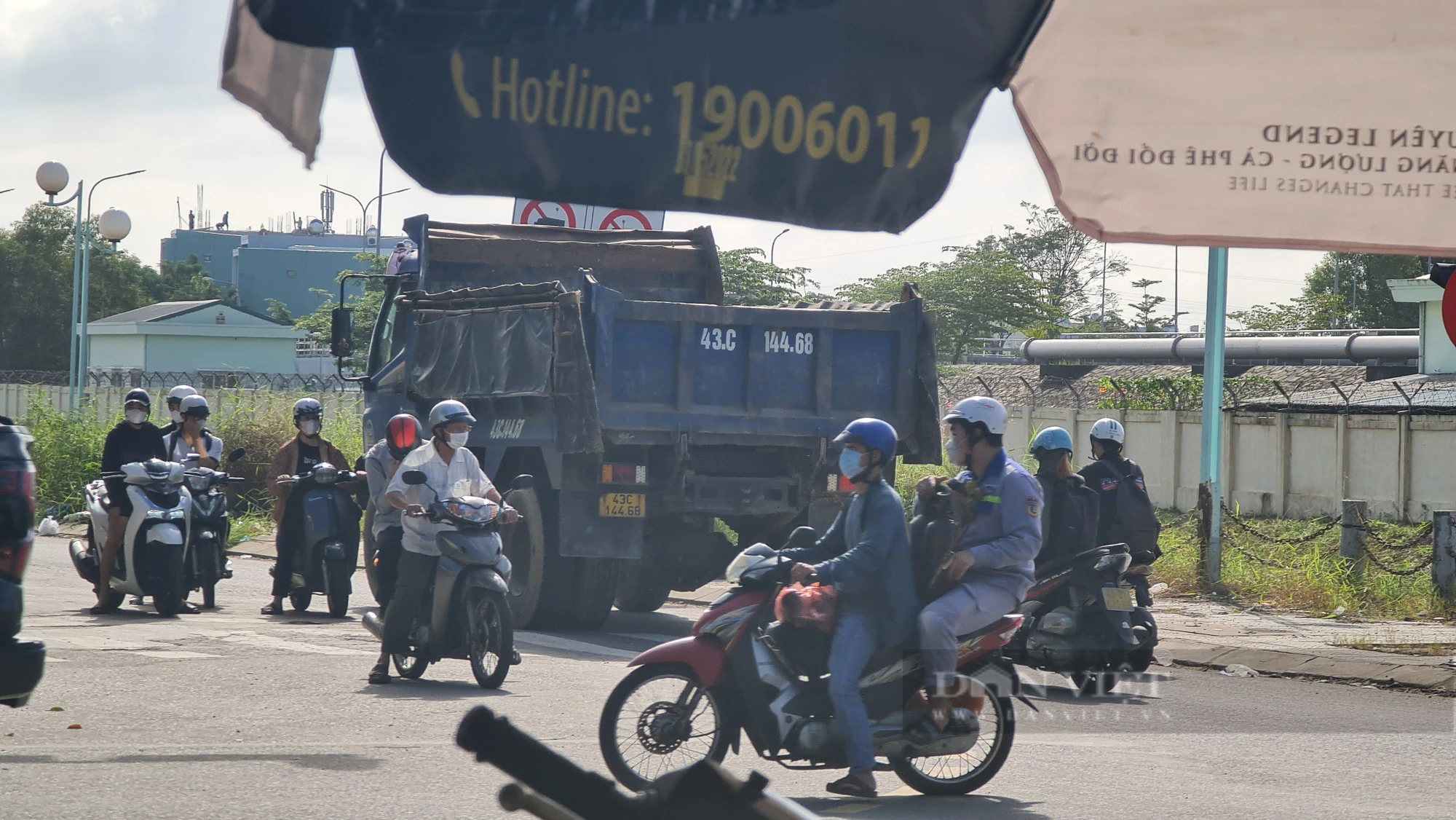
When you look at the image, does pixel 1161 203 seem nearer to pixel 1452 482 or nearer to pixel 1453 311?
pixel 1453 311

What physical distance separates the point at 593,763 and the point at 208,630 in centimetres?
540

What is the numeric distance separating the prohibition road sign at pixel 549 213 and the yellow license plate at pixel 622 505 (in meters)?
8.92

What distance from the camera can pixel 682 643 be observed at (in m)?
6.93

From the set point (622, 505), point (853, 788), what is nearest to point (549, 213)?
point (853, 788)

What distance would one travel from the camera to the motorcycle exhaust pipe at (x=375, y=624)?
30.9 ft

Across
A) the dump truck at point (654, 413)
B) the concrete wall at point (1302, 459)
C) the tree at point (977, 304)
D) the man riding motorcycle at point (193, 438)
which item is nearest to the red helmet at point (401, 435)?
the dump truck at point (654, 413)

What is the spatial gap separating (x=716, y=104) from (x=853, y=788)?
457 centimetres

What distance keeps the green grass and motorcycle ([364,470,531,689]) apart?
Result: 8.11 meters

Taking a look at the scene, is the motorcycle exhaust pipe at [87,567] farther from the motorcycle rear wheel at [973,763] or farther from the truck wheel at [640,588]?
the motorcycle rear wheel at [973,763]

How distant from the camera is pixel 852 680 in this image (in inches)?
264

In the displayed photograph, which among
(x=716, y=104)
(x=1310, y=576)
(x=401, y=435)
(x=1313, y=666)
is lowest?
(x=1313, y=666)

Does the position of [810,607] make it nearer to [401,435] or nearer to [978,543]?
[978,543]

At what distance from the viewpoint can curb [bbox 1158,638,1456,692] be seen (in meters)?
10.5

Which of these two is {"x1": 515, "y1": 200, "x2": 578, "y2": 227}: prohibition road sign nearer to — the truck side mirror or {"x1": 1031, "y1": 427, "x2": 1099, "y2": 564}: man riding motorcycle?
{"x1": 1031, "y1": 427, "x2": 1099, "y2": 564}: man riding motorcycle
